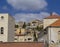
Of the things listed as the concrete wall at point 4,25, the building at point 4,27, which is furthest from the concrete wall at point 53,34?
the concrete wall at point 4,25

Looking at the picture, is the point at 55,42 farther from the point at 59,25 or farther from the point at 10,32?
the point at 10,32

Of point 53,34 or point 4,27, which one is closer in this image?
point 53,34

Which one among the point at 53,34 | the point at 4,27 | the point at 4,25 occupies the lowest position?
the point at 53,34

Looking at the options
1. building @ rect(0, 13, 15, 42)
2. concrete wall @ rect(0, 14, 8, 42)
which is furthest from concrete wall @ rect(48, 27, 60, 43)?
concrete wall @ rect(0, 14, 8, 42)

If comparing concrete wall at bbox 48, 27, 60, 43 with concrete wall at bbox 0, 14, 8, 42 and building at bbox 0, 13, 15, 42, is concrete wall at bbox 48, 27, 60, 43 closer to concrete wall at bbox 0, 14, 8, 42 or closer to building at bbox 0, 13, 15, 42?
building at bbox 0, 13, 15, 42

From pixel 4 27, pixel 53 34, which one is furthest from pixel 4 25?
pixel 53 34

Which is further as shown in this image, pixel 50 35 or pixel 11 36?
pixel 11 36

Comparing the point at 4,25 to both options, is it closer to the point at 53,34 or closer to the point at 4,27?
the point at 4,27

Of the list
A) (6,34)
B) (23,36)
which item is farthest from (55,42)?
(23,36)

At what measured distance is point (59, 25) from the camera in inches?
2226

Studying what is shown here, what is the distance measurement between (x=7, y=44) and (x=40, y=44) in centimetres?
615

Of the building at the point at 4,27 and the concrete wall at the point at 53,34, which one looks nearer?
the concrete wall at the point at 53,34

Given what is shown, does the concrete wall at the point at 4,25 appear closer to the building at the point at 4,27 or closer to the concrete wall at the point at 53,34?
the building at the point at 4,27

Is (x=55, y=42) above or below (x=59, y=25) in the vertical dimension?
below
